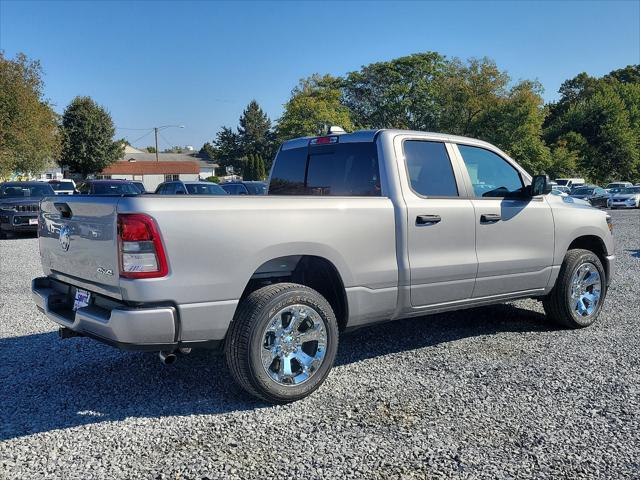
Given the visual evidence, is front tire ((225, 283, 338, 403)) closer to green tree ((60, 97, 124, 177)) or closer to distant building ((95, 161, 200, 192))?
green tree ((60, 97, 124, 177))

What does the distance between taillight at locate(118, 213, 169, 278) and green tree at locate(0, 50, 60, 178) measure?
2789cm

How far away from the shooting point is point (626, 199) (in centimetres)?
3359

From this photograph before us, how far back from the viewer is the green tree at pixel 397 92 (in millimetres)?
64312

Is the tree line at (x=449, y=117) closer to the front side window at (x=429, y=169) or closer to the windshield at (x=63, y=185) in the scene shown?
the windshield at (x=63, y=185)

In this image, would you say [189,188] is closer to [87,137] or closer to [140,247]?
[140,247]

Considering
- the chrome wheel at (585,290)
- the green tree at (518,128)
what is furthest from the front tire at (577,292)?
the green tree at (518,128)

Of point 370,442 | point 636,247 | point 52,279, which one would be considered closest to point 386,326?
point 370,442

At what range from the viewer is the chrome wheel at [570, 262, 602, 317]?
5.78m

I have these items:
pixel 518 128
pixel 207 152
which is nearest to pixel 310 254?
pixel 518 128

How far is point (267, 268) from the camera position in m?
4.07

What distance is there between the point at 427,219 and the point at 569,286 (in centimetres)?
209

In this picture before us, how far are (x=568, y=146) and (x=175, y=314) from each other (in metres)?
59.6

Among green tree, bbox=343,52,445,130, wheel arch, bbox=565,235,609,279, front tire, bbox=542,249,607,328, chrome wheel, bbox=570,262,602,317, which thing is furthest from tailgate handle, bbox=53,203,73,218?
green tree, bbox=343,52,445,130

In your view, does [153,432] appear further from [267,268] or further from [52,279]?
[52,279]
